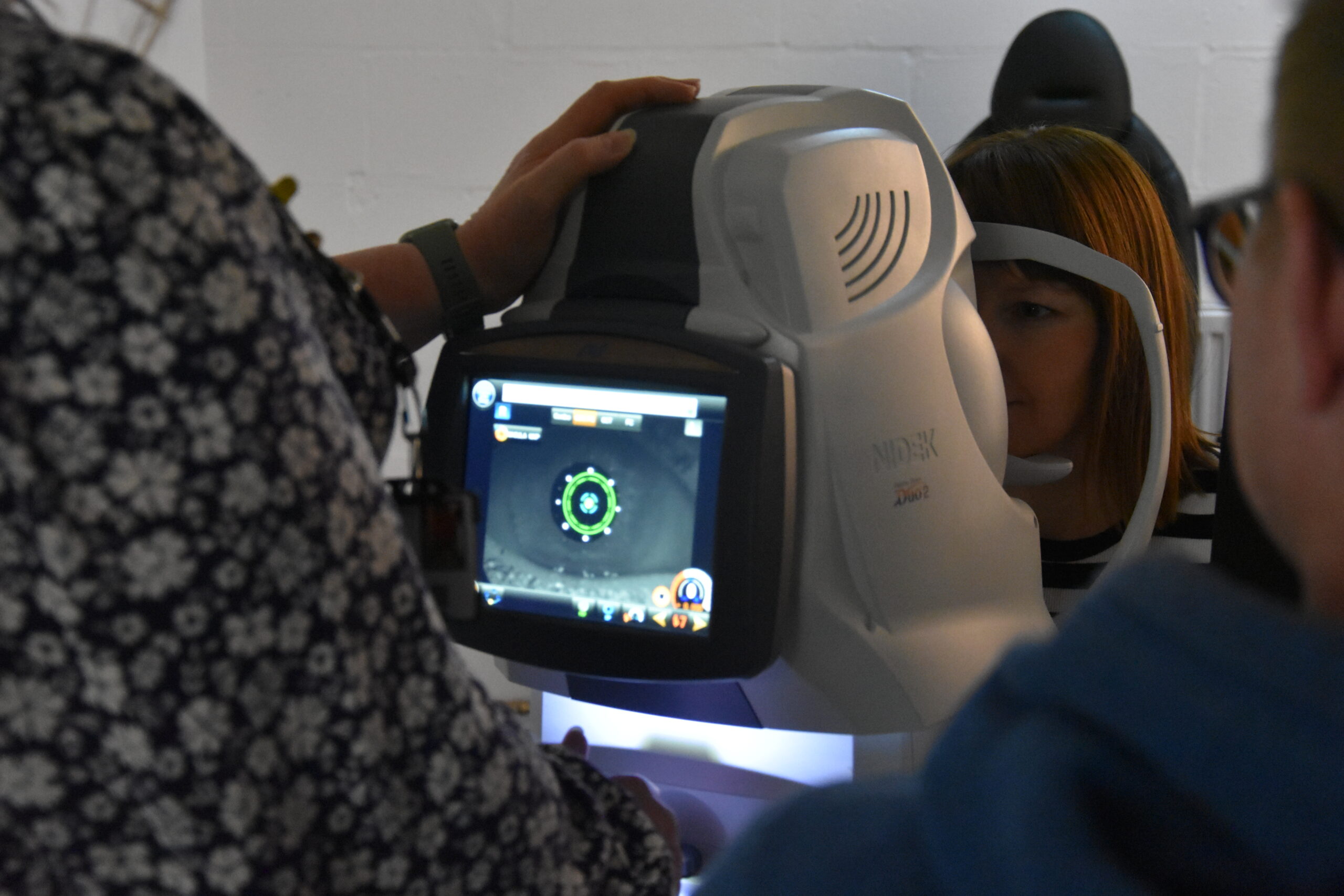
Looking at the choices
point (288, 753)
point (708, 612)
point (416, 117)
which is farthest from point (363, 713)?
point (416, 117)

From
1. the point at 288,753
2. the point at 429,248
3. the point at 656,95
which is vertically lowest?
the point at 288,753

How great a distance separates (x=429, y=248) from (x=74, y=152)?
0.44 meters

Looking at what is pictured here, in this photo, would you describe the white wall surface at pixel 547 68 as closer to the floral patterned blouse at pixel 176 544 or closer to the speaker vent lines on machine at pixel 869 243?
the speaker vent lines on machine at pixel 869 243

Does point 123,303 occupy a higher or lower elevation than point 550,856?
higher

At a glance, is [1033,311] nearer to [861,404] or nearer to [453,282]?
[861,404]

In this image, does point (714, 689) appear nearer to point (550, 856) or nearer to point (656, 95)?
point (550, 856)

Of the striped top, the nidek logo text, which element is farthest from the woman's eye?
the nidek logo text

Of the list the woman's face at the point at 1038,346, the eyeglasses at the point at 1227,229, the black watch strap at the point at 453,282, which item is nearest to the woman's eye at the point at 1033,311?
the woman's face at the point at 1038,346

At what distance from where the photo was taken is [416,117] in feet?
5.61

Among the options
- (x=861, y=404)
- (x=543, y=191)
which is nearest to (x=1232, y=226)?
(x=861, y=404)

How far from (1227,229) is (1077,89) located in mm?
1085

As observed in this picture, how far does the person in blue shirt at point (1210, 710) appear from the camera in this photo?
Result: 0.23m

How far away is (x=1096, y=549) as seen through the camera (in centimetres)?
103

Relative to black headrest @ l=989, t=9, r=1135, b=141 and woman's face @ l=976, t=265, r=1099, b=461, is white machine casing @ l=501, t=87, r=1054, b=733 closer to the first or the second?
woman's face @ l=976, t=265, r=1099, b=461
